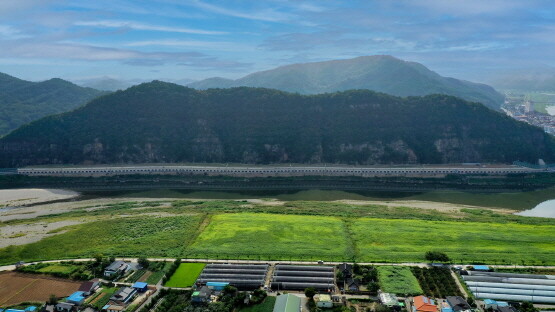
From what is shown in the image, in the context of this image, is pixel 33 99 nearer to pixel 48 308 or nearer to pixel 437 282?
pixel 48 308

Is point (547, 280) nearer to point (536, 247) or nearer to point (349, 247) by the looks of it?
point (536, 247)

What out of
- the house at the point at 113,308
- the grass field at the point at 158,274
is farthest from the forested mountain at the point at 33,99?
the house at the point at 113,308

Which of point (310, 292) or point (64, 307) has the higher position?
point (310, 292)

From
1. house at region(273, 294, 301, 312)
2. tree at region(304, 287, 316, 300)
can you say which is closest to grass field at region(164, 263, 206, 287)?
house at region(273, 294, 301, 312)

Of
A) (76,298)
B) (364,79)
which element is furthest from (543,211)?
(364,79)

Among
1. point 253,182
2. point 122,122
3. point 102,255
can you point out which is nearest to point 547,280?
point 102,255

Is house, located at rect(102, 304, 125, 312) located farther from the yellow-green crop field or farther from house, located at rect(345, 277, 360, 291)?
house, located at rect(345, 277, 360, 291)
